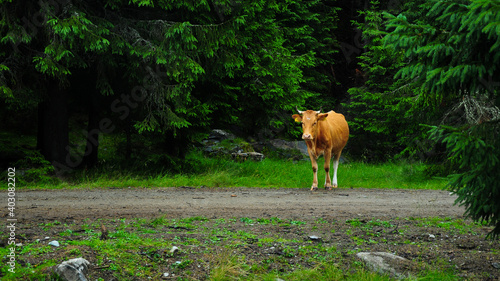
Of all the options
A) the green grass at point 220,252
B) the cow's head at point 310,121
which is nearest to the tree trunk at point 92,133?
the cow's head at point 310,121

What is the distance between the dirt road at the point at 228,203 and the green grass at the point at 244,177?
87cm

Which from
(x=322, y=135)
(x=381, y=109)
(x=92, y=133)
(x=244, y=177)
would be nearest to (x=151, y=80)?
(x=92, y=133)

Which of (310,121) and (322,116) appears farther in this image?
(322,116)

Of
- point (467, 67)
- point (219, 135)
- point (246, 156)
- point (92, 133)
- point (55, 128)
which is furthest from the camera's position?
point (219, 135)

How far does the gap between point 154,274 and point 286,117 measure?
14628mm

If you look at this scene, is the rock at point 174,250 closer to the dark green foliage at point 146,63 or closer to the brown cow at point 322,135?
the brown cow at point 322,135

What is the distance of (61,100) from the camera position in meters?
12.3

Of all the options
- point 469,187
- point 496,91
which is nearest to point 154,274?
point 469,187

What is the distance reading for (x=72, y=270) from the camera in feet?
13.8

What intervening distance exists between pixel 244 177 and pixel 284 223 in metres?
5.98

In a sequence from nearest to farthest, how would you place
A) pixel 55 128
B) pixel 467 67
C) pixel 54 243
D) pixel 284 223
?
pixel 467 67, pixel 54 243, pixel 284 223, pixel 55 128

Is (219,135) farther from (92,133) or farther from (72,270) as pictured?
(72,270)

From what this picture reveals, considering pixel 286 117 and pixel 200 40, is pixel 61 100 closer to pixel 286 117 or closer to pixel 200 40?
pixel 200 40

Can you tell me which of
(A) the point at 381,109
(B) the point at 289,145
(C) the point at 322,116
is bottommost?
(B) the point at 289,145
